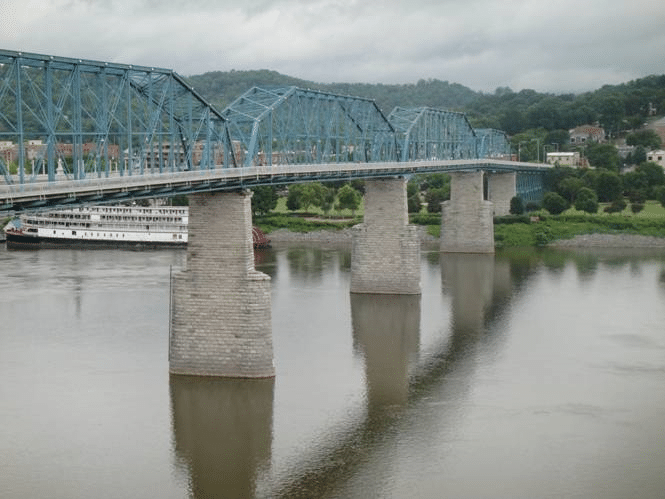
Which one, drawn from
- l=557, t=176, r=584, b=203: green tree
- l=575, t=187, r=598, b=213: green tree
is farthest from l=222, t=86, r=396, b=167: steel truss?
l=557, t=176, r=584, b=203: green tree

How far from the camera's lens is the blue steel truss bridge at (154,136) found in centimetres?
2241

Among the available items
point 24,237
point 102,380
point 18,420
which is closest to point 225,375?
point 102,380

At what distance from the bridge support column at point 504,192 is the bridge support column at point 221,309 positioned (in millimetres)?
43119

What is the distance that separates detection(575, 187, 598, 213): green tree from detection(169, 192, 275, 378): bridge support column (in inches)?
1554

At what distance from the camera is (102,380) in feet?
84.4

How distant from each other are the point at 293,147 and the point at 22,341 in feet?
48.0

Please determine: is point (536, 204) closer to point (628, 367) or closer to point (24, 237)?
point (24, 237)

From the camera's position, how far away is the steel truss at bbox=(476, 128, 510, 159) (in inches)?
2778

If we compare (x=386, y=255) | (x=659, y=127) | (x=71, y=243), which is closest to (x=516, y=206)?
(x=71, y=243)

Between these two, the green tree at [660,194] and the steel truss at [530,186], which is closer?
the green tree at [660,194]

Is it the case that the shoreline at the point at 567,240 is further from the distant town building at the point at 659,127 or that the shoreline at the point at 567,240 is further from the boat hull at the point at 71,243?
the distant town building at the point at 659,127

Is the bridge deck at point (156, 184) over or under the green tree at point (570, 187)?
over

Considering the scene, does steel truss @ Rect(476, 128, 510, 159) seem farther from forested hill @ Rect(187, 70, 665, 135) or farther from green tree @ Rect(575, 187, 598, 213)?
forested hill @ Rect(187, 70, 665, 135)

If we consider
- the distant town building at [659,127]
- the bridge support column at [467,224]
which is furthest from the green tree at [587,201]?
the distant town building at [659,127]
